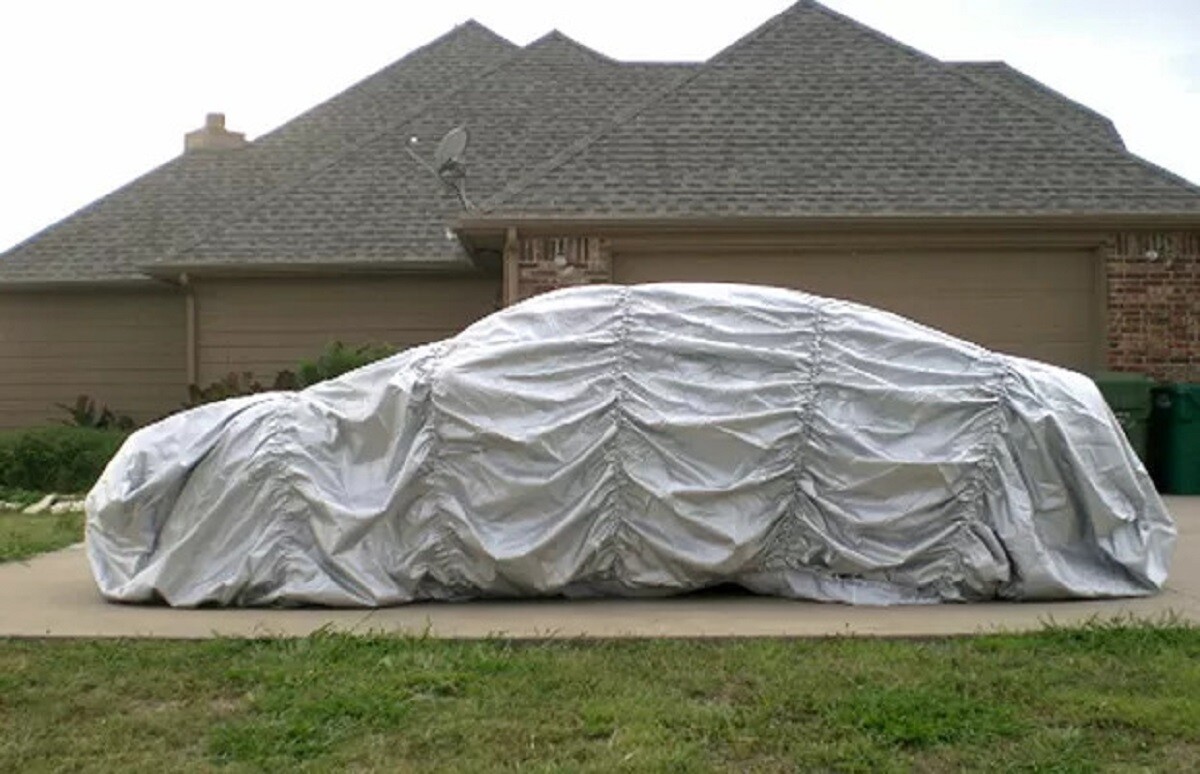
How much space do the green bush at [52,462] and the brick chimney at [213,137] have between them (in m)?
9.03

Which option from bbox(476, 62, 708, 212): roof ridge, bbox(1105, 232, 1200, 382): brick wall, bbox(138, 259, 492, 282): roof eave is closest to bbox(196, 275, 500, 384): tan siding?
bbox(138, 259, 492, 282): roof eave

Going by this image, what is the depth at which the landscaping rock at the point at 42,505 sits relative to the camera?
45.0 ft

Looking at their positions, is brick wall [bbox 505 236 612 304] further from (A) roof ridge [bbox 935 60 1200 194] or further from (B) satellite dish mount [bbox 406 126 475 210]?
(A) roof ridge [bbox 935 60 1200 194]

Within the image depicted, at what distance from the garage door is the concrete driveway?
24.6ft

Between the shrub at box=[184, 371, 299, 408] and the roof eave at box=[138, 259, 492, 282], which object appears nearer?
the shrub at box=[184, 371, 299, 408]

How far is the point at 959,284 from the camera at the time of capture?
15.3 metres

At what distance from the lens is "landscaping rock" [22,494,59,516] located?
13.7m

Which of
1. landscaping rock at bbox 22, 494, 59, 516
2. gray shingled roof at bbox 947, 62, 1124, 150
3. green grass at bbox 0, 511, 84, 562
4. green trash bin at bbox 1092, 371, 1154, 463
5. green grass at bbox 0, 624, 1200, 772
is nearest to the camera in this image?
green grass at bbox 0, 624, 1200, 772

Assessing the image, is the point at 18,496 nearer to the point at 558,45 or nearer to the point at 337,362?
the point at 337,362

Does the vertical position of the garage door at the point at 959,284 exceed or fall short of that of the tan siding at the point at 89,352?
it exceeds it

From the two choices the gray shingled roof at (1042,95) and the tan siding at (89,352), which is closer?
the tan siding at (89,352)

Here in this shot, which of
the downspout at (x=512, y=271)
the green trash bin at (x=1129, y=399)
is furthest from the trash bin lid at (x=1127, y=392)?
the downspout at (x=512, y=271)

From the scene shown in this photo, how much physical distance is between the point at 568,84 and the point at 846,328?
14141mm

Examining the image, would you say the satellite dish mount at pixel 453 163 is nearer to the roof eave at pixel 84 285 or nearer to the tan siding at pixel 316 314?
the tan siding at pixel 316 314
